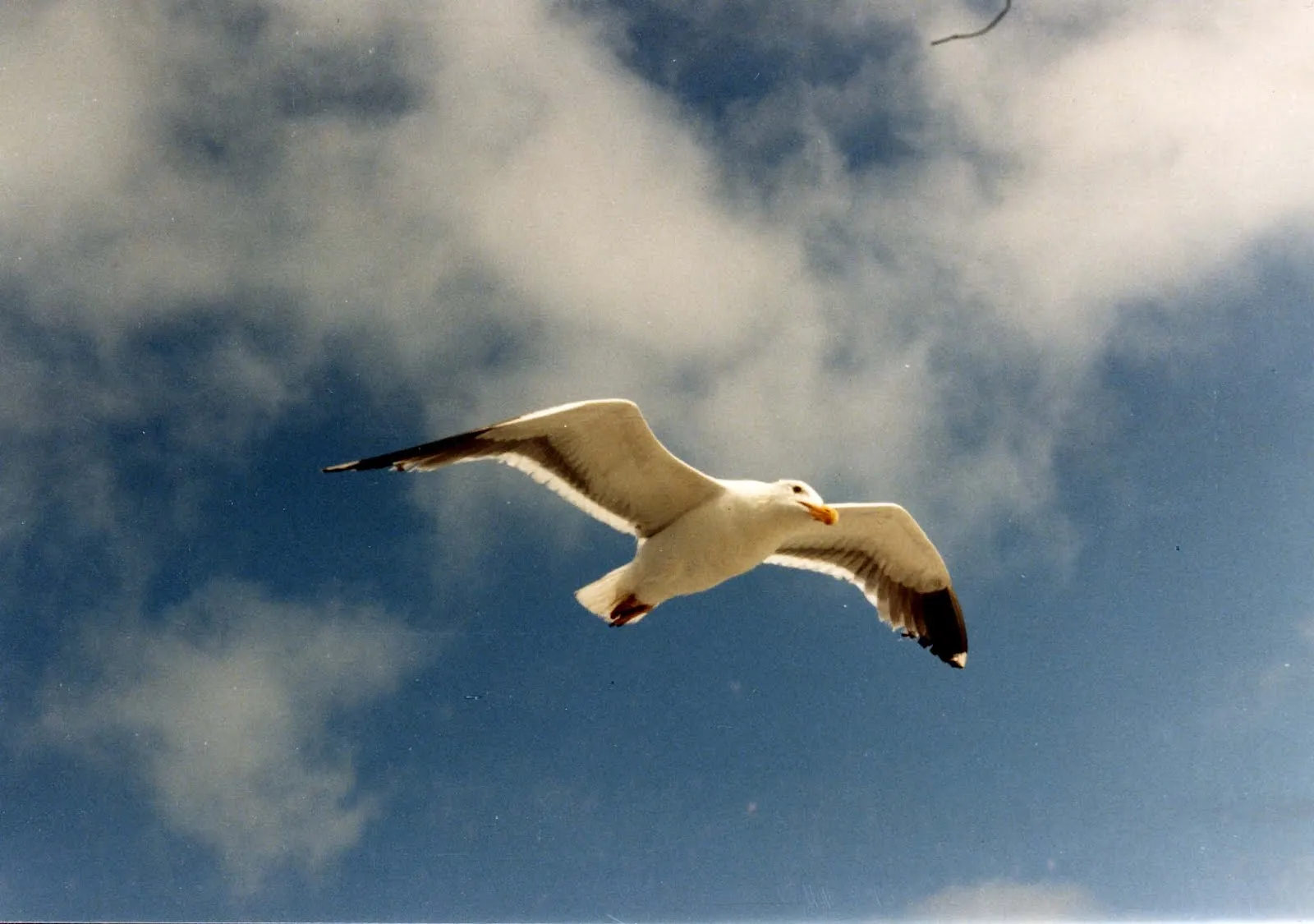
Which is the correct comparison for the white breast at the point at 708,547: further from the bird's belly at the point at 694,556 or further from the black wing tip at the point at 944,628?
the black wing tip at the point at 944,628

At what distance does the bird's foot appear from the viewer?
5.36 meters

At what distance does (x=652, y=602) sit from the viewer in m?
5.42

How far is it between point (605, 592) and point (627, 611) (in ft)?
0.56

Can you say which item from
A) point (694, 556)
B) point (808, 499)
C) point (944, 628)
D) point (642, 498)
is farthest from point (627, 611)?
point (944, 628)

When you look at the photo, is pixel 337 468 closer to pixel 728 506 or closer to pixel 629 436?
pixel 629 436

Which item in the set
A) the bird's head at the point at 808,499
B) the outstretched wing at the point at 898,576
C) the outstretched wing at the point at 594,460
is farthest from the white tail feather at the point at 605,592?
the outstretched wing at the point at 898,576

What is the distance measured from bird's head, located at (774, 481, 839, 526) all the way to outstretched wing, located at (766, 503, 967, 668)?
0.80 metres

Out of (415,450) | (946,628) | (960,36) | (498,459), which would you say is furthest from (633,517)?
(960,36)

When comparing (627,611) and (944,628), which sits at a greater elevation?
(944,628)

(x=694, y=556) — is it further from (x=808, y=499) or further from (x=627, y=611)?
(x=808, y=499)

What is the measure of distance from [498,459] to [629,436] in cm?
61

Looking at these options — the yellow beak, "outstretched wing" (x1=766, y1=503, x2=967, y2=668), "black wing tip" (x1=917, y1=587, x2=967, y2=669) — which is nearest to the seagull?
the yellow beak

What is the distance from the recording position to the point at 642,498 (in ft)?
18.0

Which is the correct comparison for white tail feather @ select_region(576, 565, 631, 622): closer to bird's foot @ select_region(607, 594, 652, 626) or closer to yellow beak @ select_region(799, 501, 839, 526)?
bird's foot @ select_region(607, 594, 652, 626)
